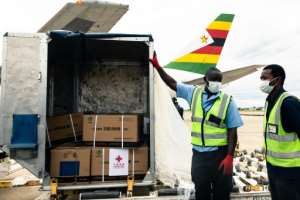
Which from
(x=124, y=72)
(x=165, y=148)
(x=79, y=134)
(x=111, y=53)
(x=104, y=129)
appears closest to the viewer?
(x=165, y=148)

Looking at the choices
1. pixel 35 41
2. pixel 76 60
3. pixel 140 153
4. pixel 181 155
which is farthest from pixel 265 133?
pixel 76 60

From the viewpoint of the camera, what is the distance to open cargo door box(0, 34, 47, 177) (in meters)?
3.43

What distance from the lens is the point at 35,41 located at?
3.52 meters

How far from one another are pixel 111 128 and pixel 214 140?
1453mm

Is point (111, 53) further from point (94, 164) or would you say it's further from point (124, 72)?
point (94, 164)

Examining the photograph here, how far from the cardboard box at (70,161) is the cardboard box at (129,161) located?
9 centimetres

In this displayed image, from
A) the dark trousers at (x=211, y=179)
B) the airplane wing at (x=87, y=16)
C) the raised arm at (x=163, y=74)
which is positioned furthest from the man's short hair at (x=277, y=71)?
the airplane wing at (x=87, y=16)

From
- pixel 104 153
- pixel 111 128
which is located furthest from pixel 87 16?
pixel 104 153

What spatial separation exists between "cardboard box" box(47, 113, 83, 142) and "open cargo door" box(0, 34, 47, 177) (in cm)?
84

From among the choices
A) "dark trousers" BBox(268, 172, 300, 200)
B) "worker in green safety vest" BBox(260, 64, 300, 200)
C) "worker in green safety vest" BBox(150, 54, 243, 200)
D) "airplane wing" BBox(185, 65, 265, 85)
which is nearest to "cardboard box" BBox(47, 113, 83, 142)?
"worker in green safety vest" BBox(150, 54, 243, 200)

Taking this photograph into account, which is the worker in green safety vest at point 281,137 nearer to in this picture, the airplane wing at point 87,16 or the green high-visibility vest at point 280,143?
the green high-visibility vest at point 280,143

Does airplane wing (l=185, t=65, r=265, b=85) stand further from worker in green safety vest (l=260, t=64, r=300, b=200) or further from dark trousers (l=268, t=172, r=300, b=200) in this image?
dark trousers (l=268, t=172, r=300, b=200)

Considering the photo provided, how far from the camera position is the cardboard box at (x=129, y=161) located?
3939 mm

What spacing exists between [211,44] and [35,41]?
7512 mm
